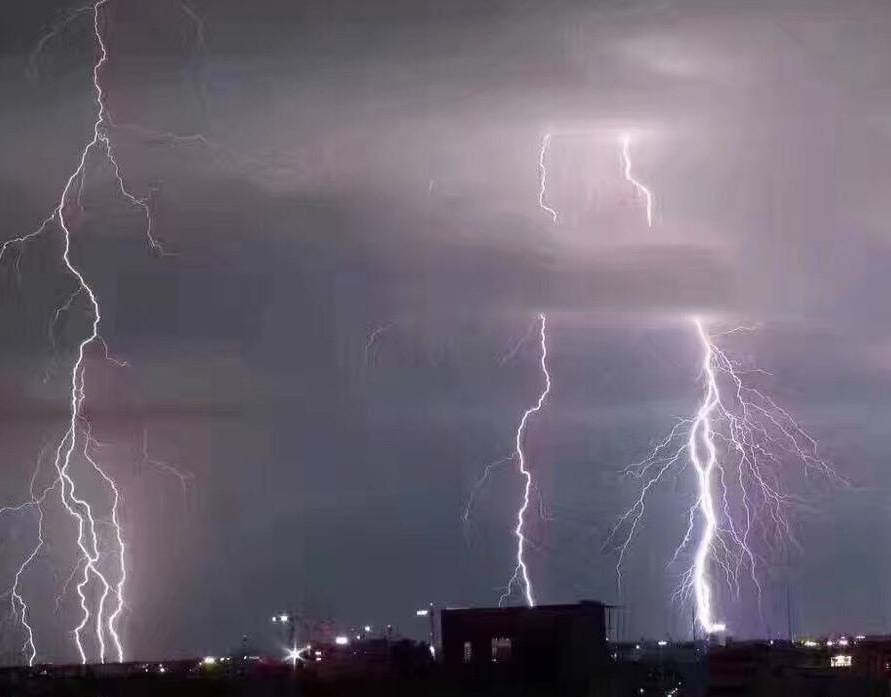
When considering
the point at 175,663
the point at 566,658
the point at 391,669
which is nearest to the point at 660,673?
the point at 566,658

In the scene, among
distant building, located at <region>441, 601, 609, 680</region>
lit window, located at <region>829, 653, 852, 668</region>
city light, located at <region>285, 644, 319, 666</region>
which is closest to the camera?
distant building, located at <region>441, 601, 609, 680</region>

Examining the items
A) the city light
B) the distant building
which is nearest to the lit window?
the distant building

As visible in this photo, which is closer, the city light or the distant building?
the distant building

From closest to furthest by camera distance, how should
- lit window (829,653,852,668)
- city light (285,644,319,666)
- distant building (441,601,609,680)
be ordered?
distant building (441,601,609,680) → lit window (829,653,852,668) → city light (285,644,319,666)

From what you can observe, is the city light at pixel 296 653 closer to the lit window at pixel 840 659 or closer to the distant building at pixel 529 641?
the distant building at pixel 529 641

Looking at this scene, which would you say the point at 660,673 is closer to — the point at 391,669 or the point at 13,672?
the point at 391,669

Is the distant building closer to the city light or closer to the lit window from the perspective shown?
the city light

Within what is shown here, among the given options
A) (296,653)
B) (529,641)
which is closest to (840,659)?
→ (529,641)

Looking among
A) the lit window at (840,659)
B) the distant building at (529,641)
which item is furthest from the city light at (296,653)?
the lit window at (840,659)

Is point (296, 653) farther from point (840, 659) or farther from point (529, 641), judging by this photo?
point (840, 659)
